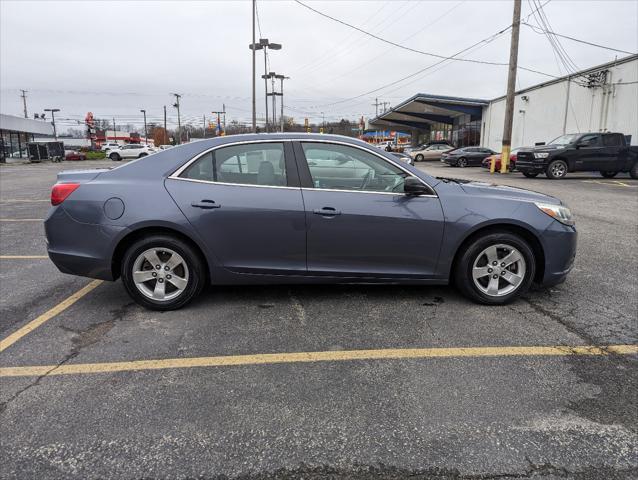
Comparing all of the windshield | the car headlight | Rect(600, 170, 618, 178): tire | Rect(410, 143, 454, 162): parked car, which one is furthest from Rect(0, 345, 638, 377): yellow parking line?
Rect(410, 143, 454, 162): parked car

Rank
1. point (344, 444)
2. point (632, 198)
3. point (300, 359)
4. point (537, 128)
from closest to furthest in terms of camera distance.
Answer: point (344, 444) → point (300, 359) → point (632, 198) → point (537, 128)

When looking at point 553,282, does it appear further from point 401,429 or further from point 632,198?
point 632,198

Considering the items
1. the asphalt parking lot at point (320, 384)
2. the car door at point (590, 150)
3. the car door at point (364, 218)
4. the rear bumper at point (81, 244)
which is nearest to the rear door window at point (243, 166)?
the car door at point (364, 218)

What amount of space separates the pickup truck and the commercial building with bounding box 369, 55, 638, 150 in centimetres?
371

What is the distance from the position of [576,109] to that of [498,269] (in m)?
25.5

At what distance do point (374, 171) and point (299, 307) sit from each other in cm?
141

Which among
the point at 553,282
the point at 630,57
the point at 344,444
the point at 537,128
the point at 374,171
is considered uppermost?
the point at 630,57

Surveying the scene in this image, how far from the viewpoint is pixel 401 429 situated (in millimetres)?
2512

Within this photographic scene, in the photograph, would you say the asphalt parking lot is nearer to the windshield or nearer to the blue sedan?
the blue sedan

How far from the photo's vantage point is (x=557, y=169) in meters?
18.5

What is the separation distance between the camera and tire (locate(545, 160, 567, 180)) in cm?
1841

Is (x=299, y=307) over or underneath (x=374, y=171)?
underneath

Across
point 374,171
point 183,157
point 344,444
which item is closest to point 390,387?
Result: point 344,444

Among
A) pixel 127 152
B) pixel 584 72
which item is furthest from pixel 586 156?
pixel 127 152
